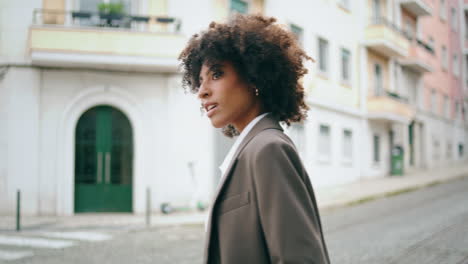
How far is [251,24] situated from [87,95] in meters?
12.8

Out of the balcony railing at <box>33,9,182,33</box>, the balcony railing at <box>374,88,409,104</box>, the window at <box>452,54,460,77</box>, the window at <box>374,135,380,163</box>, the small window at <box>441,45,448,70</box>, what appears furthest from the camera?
the window at <box>452,54,460,77</box>

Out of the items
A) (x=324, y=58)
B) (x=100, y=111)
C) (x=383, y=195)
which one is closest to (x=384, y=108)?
(x=324, y=58)

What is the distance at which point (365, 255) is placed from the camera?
700cm

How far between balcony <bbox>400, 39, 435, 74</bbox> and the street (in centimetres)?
1705

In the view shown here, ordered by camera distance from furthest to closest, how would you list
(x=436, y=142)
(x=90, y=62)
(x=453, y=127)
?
(x=453, y=127) → (x=436, y=142) → (x=90, y=62)

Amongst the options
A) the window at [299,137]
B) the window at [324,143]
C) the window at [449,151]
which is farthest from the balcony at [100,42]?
the window at [449,151]

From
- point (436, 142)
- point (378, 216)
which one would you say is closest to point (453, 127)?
point (436, 142)

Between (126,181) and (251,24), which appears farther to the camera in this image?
(126,181)

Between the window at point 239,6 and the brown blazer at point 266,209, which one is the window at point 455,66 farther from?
the brown blazer at point 266,209

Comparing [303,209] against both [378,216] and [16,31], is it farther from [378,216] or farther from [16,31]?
[16,31]

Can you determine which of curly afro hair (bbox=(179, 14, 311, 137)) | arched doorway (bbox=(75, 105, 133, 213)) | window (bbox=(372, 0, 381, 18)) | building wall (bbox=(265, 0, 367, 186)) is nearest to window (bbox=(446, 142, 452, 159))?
window (bbox=(372, 0, 381, 18))

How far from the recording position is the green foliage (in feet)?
45.9

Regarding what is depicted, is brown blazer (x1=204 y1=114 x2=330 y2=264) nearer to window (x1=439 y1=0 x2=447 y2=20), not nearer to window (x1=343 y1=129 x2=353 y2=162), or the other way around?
window (x1=343 y1=129 x2=353 y2=162)

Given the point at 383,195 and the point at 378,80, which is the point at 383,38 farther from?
the point at 383,195
